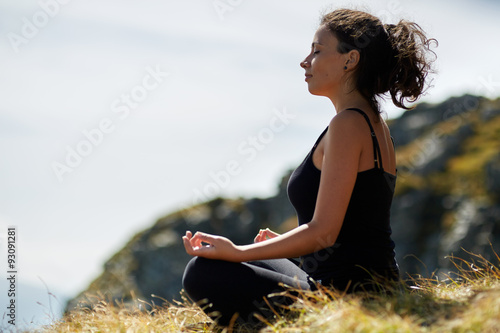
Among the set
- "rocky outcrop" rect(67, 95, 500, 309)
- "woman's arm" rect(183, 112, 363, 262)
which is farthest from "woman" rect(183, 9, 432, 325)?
"rocky outcrop" rect(67, 95, 500, 309)

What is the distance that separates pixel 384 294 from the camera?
164 inches

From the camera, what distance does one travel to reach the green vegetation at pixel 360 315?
3.31 meters

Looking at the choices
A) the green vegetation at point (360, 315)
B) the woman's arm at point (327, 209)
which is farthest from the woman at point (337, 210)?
the green vegetation at point (360, 315)

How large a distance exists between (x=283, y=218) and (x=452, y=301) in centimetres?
5489

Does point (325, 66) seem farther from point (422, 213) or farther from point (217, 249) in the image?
point (422, 213)

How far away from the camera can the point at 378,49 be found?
4852 millimetres

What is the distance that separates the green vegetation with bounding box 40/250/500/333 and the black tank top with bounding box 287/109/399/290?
0.20 meters

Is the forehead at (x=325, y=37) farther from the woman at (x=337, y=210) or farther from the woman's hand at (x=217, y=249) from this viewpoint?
the woman's hand at (x=217, y=249)

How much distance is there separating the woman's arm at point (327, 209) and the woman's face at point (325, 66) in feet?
2.56

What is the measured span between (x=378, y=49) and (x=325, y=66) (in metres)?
0.56

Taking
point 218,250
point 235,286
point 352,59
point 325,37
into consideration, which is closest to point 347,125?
point 352,59

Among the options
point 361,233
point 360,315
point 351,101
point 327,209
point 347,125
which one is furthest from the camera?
point 351,101

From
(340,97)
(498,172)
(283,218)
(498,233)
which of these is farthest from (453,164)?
(340,97)

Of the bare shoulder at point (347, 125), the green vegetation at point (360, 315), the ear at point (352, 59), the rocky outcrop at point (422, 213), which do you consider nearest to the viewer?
the green vegetation at point (360, 315)
